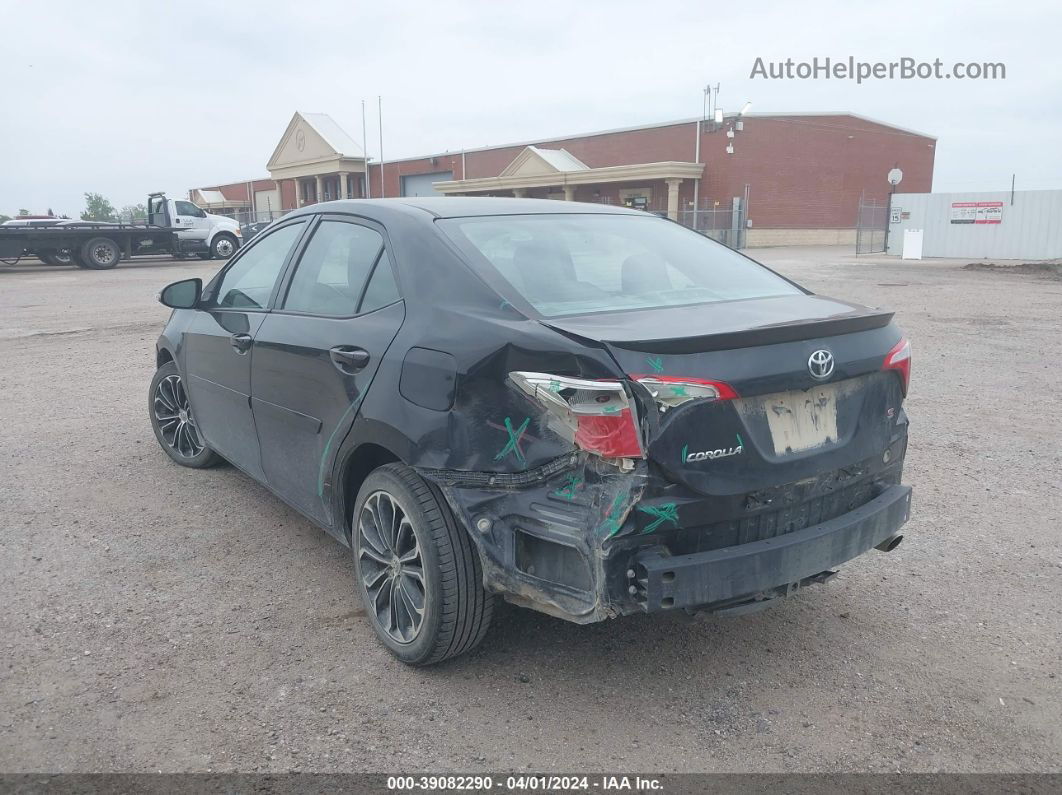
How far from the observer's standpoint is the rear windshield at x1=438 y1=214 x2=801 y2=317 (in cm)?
317

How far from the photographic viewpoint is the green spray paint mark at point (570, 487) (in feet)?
8.63

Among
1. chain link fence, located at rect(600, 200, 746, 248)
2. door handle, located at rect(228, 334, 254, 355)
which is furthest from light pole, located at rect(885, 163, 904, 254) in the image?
door handle, located at rect(228, 334, 254, 355)

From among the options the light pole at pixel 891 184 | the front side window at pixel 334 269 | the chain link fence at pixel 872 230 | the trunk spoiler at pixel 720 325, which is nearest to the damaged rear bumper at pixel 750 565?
the trunk spoiler at pixel 720 325

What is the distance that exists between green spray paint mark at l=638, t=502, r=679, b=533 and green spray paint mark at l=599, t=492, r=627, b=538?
0.07 metres

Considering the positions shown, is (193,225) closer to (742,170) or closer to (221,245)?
(221,245)

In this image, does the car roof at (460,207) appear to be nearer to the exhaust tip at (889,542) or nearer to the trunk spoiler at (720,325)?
the trunk spoiler at (720,325)

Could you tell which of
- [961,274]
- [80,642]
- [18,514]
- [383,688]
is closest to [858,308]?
[383,688]

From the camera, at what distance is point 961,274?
23281 mm

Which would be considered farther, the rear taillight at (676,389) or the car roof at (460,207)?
the car roof at (460,207)

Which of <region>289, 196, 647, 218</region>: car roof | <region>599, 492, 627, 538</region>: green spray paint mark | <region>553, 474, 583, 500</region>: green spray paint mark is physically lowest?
<region>599, 492, 627, 538</region>: green spray paint mark

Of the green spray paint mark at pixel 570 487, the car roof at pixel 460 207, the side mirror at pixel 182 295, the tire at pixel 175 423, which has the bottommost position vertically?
the tire at pixel 175 423

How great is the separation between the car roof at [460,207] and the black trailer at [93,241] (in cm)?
2404

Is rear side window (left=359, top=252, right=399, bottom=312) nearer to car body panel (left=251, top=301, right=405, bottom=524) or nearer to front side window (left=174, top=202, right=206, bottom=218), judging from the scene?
car body panel (left=251, top=301, right=405, bottom=524)

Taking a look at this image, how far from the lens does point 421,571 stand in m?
3.06
